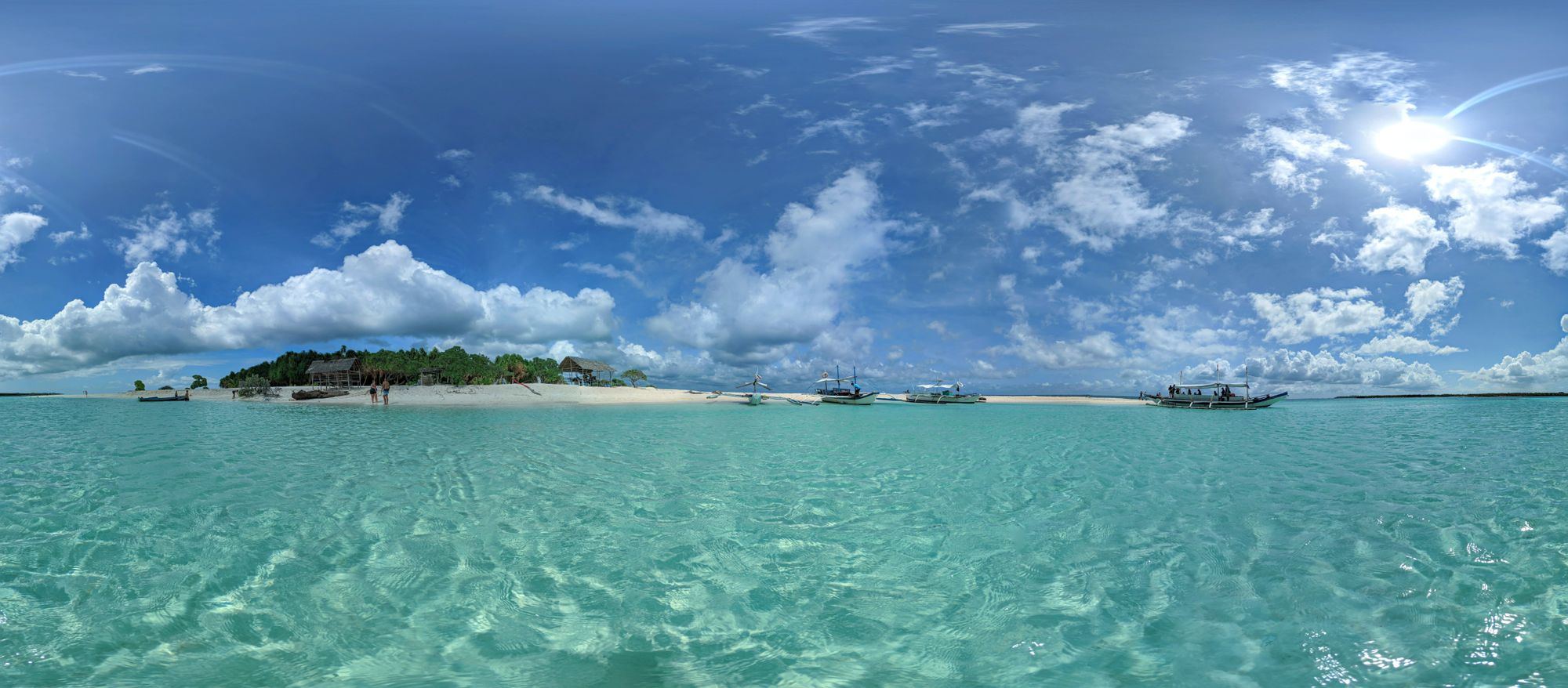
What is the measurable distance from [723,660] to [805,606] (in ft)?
4.28

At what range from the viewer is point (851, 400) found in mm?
74688

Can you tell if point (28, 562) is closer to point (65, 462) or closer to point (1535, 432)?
point (65, 462)

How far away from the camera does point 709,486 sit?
12625 mm

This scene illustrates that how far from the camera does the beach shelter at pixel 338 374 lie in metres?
81.3

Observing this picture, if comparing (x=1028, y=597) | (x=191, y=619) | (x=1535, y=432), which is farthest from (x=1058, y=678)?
(x=1535, y=432)

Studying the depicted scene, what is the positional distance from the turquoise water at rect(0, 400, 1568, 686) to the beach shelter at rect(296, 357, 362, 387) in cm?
7647

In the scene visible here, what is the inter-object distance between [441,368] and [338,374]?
15.7m

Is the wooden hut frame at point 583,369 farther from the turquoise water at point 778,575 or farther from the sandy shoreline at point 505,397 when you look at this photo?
the turquoise water at point 778,575

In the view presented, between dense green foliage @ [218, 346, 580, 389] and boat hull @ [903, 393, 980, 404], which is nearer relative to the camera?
dense green foliage @ [218, 346, 580, 389]

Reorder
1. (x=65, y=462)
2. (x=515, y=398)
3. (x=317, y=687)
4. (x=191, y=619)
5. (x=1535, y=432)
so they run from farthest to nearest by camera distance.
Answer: (x=515, y=398)
(x=1535, y=432)
(x=65, y=462)
(x=191, y=619)
(x=317, y=687)

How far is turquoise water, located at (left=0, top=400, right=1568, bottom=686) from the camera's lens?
15.9 ft

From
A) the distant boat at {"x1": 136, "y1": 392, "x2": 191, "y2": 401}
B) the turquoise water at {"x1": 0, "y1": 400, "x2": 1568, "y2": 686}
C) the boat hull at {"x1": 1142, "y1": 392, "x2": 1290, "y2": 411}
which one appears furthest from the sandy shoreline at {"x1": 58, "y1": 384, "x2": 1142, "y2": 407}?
the boat hull at {"x1": 1142, "y1": 392, "x2": 1290, "y2": 411}

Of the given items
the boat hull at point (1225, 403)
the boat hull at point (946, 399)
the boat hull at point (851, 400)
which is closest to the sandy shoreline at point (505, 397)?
the boat hull at point (851, 400)

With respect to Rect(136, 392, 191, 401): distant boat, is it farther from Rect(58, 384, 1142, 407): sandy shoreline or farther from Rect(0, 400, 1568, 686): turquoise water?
Rect(0, 400, 1568, 686): turquoise water
